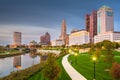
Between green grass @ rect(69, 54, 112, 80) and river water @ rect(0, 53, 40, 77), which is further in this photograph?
river water @ rect(0, 53, 40, 77)

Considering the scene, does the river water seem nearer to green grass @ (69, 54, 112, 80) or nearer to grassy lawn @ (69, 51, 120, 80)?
grassy lawn @ (69, 51, 120, 80)

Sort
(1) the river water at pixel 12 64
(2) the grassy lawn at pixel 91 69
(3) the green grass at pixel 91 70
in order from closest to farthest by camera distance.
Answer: (3) the green grass at pixel 91 70 < (2) the grassy lawn at pixel 91 69 < (1) the river water at pixel 12 64

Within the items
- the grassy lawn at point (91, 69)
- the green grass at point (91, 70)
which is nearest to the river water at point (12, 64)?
the grassy lawn at point (91, 69)

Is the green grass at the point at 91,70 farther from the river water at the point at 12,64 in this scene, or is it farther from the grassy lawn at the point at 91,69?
the river water at the point at 12,64

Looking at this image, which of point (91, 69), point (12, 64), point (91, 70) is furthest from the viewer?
point (12, 64)

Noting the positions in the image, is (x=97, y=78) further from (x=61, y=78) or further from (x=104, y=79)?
(x=61, y=78)

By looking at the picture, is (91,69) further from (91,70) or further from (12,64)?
(12,64)

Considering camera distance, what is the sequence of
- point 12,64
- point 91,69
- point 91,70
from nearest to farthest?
point 91,70 → point 91,69 → point 12,64

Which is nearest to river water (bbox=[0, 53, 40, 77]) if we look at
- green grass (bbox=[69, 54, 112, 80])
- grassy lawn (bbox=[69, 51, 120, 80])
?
grassy lawn (bbox=[69, 51, 120, 80])

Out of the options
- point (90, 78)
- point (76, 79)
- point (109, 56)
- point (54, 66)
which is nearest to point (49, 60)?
point (54, 66)

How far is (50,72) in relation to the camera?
25641mm

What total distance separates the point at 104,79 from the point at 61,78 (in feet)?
21.2

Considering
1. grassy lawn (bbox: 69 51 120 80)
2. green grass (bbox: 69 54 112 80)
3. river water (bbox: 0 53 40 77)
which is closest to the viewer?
green grass (bbox: 69 54 112 80)

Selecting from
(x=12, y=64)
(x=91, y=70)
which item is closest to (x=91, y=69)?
(x=91, y=70)
